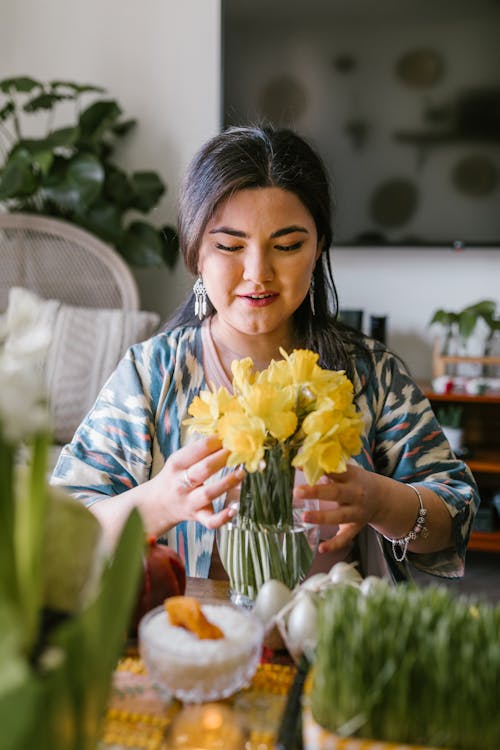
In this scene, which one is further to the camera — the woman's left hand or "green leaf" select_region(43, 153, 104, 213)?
"green leaf" select_region(43, 153, 104, 213)

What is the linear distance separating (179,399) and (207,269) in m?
0.24

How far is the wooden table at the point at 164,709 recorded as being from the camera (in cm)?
63

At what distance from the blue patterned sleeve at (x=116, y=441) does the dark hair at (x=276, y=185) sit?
8.2 inches

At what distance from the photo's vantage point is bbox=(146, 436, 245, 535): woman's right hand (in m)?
0.89

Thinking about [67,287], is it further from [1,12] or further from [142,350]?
[142,350]

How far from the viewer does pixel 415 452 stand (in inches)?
54.1

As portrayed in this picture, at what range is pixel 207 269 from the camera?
131 cm

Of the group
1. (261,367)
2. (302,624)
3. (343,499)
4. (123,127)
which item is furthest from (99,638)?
(123,127)

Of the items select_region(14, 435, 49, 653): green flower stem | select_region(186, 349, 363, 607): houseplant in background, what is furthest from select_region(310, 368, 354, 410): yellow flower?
select_region(14, 435, 49, 653): green flower stem

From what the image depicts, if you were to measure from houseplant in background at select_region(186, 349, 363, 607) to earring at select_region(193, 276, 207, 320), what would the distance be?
625 mm

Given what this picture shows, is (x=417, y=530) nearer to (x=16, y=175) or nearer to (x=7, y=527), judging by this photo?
(x=7, y=527)

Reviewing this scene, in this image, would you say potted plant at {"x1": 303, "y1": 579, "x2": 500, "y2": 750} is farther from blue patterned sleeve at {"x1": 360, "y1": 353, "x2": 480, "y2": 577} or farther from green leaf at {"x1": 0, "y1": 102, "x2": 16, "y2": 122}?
green leaf at {"x1": 0, "y1": 102, "x2": 16, "y2": 122}

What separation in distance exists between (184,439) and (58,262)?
203cm

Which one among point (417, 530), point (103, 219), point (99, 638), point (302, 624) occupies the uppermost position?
point (103, 219)
